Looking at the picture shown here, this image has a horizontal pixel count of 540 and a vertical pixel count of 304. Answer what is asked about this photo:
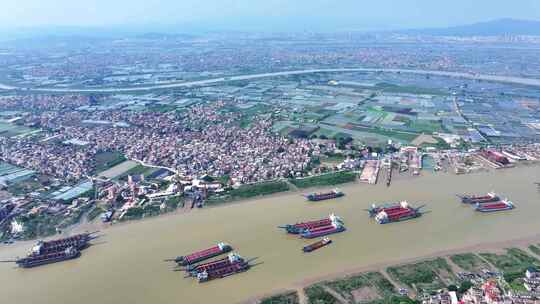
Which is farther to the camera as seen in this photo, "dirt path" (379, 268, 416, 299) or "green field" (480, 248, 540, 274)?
"green field" (480, 248, 540, 274)

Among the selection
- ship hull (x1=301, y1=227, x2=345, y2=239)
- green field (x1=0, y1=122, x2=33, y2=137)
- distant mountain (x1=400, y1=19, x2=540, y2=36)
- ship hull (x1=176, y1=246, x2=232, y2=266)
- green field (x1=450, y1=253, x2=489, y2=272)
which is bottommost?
ship hull (x1=176, y1=246, x2=232, y2=266)

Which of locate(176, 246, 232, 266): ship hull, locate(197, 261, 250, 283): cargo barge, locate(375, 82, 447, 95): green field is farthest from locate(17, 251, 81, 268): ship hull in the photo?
locate(375, 82, 447, 95): green field

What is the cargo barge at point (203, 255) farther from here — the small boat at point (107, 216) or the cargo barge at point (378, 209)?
the cargo barge at point (378, 209)

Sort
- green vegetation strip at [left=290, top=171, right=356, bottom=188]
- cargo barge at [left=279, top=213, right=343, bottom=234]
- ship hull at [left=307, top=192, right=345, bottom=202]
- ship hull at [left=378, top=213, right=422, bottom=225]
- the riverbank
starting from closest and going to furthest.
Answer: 1. the riverbank
2. cargo barge at [left=279, top=213, right=343, bottom=234]
3. ship hull at [left=378, top=213, right=422, bottom=225]
4. ship hull at [left=307, top=192, right=345, bottom=202]
5. green vegetation strip at [left=290, top=171, right=356, bottom=188]

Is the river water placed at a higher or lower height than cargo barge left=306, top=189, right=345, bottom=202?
lower

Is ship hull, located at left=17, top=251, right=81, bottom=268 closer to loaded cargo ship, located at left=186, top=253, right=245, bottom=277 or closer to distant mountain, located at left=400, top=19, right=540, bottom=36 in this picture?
loaded cargo ship, located at left=186, top=253, right=245, bottom=277

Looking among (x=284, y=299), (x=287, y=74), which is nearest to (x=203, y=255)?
(x=284, y=299)

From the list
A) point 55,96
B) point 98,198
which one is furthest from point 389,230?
point 55,96
